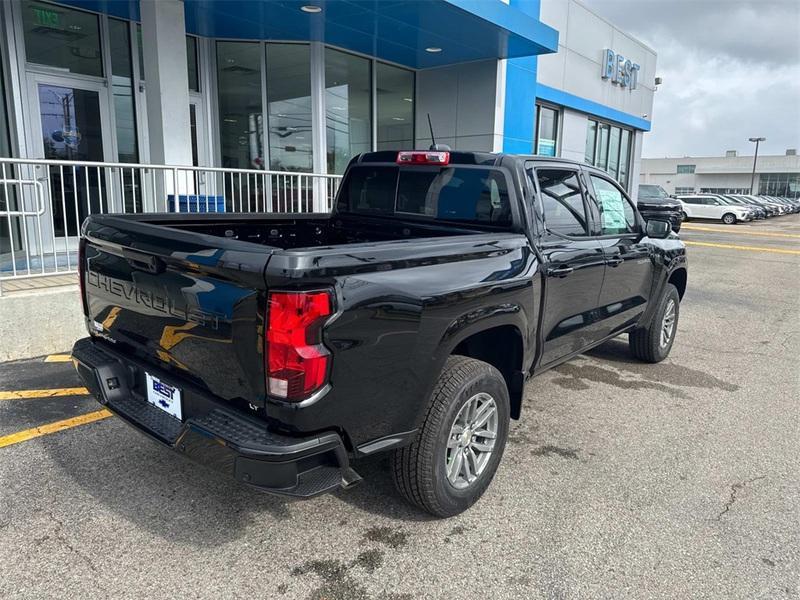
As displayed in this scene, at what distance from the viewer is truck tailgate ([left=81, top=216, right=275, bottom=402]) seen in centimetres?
225

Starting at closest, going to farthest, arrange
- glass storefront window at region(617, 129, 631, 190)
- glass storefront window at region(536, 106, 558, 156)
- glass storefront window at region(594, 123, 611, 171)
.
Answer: glass storefront window at region(536, 106, 558, 156) < glass storefront window at region(594, 123, 611, 171) < glass storefront window at region(617, 129, 631, 190)

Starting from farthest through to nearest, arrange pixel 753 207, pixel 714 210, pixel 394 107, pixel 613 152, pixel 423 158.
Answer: pixel 753 207 < pixel 714 210 < pixel 613 152 < pixel 394 107 < pixel 423 158

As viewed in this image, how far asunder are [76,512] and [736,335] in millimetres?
7068

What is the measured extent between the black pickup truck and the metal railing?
3356 mm

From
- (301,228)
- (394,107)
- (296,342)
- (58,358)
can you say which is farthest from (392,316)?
(394,107)

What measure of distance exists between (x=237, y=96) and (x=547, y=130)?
867 centimetres

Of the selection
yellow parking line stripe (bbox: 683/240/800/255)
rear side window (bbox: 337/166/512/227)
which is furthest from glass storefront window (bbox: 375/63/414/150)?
yellow parking line stripe (bbox: 683/240/800/255)

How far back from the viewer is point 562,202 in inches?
156

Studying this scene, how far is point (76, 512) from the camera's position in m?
3.00

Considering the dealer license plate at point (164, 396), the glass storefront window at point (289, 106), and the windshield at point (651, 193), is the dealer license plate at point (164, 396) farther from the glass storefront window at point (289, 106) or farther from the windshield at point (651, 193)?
the windshield at point (651, 193)

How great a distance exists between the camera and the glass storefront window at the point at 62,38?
8.24 metres

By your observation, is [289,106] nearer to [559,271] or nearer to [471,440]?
[559,271]

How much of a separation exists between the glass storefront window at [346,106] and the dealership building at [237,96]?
31 mm

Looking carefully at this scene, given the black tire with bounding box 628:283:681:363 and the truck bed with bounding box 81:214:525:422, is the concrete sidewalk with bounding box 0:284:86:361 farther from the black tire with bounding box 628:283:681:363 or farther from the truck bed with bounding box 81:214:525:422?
the black tire with bounding box 628:283:681:363
